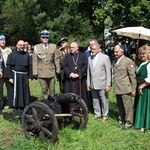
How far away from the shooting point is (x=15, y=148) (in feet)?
16.3

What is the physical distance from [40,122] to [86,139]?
0.98 meters

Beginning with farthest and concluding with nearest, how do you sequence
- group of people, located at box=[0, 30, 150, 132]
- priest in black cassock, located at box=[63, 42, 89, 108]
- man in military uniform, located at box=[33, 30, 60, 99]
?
man in military uniform, located at box=[33, 30, 60, 99] → priest in black cassock, located at box=[63, 42, 89, 108] → group of people, located at box=[0, 30, 150, 132]

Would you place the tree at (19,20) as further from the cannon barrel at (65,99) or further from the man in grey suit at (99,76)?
the cannon barrel at (65,99)

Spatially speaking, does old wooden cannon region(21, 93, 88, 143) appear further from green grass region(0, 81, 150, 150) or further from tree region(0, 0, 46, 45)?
tree region(0, 0, 46, 45)

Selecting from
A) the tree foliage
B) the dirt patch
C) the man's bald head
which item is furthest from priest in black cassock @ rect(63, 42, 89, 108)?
the tree foliage

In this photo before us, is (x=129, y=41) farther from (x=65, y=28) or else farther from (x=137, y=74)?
(x=137, y=74)

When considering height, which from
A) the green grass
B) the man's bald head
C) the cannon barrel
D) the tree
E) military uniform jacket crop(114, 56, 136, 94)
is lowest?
the green grass

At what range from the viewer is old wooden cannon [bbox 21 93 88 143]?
4930 millimetres

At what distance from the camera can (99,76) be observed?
21.3 feet

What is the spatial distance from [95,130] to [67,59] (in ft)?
6.34

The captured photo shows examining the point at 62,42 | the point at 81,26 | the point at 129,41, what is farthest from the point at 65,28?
the point at 62,42

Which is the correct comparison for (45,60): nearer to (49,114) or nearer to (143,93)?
(49,114)

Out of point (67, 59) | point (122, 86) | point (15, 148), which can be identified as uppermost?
point (67, 59)

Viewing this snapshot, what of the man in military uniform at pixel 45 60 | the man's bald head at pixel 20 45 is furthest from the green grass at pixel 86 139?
the man's bald head at pixel 20 45
